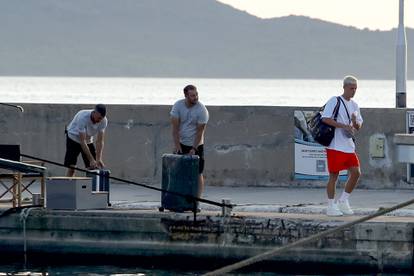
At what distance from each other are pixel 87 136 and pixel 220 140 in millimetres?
3021

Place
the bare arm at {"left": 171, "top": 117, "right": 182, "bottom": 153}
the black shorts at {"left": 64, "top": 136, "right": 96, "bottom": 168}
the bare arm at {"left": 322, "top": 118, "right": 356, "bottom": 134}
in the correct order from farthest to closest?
the black shorts at {"left": 64, "top": 136, "right": 96, "bottom": 168}
the bare arm at {"left": 171, "top": 117, "right": 182, "bottom": 153}
the bare arm at {"left": 322, "top": 118, "right": 356, "bottom": 134}

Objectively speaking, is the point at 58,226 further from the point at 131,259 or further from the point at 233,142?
the point at 233,142

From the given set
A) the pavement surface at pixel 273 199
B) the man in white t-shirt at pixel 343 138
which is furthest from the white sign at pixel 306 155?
the man in white t-shirt at pixel 343 138

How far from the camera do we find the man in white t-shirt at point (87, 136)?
63.1 feet

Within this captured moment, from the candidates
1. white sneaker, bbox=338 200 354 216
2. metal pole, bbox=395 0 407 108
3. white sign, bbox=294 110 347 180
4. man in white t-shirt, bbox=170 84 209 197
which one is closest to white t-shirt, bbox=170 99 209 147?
man in white t-shirt, bbox=170 84 209 197

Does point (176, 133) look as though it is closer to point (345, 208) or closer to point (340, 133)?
point (340, 133)

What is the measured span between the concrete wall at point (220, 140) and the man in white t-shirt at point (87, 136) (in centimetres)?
262

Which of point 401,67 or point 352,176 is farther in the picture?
point 401,67

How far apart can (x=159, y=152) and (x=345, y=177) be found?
2.70 meters

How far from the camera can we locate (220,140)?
2197cm

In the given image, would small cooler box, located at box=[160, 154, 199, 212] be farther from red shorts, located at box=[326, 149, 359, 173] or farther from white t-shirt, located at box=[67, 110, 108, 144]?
white t-shirt, located at box=[67, 110, 108, 144]

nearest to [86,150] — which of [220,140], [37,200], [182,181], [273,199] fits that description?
[37,200]

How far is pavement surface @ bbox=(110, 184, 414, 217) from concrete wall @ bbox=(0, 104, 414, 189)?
1.13 feet

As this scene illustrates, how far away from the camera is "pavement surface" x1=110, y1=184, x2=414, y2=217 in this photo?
727 inches
